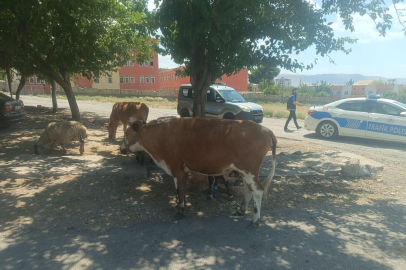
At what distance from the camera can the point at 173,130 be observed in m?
4.86

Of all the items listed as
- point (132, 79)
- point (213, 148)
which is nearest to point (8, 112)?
point (213, 148)

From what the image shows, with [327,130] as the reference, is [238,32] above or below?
above

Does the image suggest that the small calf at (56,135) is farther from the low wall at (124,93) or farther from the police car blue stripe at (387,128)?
the low wall at (124,93)

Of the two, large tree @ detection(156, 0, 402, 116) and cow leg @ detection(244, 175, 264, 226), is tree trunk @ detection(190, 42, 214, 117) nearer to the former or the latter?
large tree @ detection(156, 0, 402, 116)

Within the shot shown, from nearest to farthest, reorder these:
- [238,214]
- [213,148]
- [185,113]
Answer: [213,148] < [238,214] < [185,113]

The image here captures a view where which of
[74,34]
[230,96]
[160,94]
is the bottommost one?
[230,96]

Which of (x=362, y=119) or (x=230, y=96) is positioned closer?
(x=362, y=119)

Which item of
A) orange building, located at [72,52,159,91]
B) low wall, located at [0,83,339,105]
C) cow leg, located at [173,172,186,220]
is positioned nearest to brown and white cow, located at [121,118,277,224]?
cow leg, located at [173,172,186,220]

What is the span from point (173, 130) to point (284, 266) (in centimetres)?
261

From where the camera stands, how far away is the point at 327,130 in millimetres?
11594

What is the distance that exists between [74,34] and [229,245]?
9795 mm

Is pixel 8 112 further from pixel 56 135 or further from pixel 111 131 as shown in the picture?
pixel 56 135

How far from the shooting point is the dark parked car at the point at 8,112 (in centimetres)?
1046

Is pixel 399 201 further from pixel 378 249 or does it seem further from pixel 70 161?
pixel 70 161
